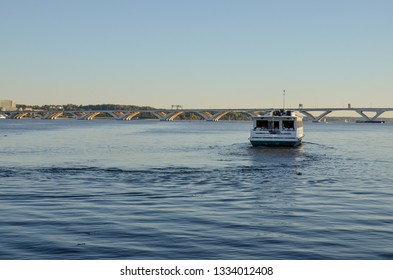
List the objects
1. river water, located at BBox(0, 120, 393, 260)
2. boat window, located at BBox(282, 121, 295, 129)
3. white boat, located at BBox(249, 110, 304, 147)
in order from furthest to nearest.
Answer: boat window, located at BBox(282, 121, 295, 129)
white boat, located at BBox(249, 110, 304, 147)
river water, located at BBox(0, 120, 393, 260)

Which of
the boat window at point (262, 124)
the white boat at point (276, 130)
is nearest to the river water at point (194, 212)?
the white boat at point (276, 130)

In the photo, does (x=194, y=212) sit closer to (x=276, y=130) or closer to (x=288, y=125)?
(x=276, y=130)

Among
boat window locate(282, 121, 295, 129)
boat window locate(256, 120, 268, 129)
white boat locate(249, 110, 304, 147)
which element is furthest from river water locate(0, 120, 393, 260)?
boat window locate(256, 120, 268, 129)

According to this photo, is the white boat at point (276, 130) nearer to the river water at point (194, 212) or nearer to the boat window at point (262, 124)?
the boat window at point (262, 124)

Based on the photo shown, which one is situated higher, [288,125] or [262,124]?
[262,124]

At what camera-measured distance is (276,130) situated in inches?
2704

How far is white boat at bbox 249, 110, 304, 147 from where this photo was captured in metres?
67.8

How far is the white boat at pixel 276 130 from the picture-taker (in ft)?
222

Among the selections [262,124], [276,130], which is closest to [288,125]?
[276,130]

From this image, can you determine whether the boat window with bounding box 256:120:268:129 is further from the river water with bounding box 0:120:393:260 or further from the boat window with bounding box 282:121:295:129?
the river water with bounding box 0:120:393:260

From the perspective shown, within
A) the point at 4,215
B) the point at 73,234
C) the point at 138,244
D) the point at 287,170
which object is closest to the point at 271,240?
the point at 138,244

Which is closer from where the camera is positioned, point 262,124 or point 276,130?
point 276,130
